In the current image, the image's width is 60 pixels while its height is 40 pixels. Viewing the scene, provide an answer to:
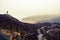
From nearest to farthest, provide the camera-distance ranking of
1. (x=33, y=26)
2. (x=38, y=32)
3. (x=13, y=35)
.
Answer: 1. (x=13, y=35)
2. (x=38, y=32)
3. (x=33, y=26)

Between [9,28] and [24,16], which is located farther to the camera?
[24,16]

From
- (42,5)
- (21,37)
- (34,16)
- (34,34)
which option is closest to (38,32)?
(34,34)

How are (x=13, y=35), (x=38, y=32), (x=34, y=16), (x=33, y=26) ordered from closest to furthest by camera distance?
(x=13, y=35)
(x=38, y=32)
(x=33, y=26)
(x=34, y=16)

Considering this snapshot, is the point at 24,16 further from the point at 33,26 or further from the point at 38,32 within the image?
the point at 38,32

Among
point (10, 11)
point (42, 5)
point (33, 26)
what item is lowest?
point (33, 26)

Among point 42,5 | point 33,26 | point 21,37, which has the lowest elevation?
point 21,37

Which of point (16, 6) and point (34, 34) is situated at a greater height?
point (16, 6)

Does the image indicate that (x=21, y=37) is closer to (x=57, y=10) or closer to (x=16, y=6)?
(x=16, y=6)

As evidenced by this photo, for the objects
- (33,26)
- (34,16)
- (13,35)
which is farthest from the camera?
(34,16)

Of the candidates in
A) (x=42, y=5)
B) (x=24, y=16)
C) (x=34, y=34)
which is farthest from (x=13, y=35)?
(x=42, y=5)
